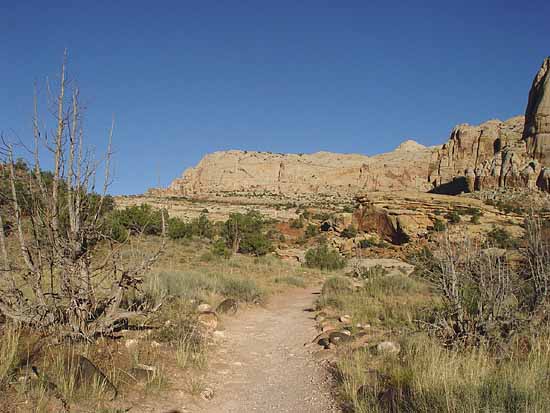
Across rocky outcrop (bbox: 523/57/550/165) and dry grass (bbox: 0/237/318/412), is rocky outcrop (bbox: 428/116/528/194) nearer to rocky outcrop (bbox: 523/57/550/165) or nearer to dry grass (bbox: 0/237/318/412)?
rocky outcrop (bbox: 523/57/550/165)

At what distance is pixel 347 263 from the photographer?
19.4 meters

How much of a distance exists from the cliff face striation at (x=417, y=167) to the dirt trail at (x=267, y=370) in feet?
50.6

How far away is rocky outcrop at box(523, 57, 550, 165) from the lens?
133 feet

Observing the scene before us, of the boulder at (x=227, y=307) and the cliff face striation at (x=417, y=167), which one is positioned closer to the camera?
the boulder at (x=227, y=307)

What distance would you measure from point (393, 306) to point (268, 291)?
4665 mm

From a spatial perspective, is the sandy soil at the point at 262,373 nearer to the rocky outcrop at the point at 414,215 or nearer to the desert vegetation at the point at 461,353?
the desert vegetation at the point at 461,353

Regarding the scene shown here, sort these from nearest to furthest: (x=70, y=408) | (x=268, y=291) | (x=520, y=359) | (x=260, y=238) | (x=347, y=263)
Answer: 1. (x=70, y=408)
2. (x=520, y=359)
3. (x=268, y=291)
4. (x=347, y=263)
5. (x=260, y=238)

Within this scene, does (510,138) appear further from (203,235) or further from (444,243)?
(444,243)

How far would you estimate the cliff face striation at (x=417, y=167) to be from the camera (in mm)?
40844

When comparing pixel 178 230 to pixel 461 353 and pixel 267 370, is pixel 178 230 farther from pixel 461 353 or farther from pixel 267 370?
pixel 461 353

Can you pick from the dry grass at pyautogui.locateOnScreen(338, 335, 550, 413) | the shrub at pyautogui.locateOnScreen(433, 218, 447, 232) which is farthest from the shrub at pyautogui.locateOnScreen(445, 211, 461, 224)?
the dry grass at pyautogui.locateOnScreen(338, 335, 550, 413)

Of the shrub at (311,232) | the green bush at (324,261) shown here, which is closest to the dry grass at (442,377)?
the green bush at (324,261)

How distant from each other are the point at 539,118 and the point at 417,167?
120 ft

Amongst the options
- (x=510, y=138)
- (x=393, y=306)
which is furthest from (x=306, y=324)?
(x=510, y=138)
